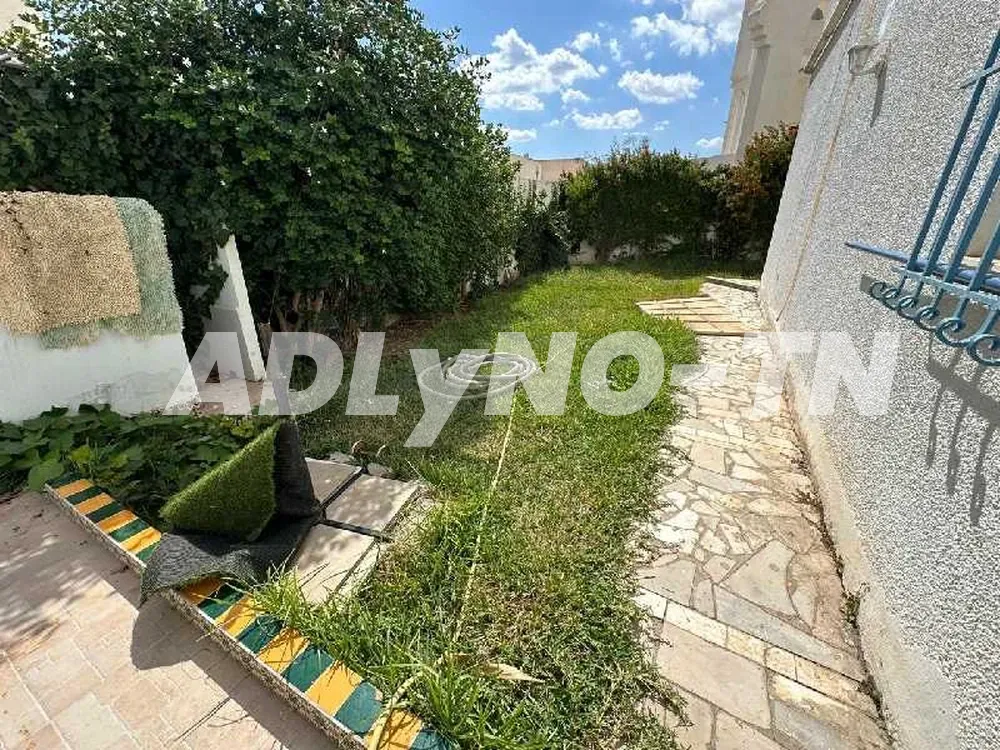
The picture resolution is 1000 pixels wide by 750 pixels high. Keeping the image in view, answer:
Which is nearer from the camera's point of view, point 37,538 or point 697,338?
point 37,538

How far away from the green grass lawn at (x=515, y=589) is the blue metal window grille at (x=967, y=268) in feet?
6.57

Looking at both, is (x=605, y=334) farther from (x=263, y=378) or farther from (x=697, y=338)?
(x=263, y=378)

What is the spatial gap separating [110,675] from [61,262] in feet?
10.9

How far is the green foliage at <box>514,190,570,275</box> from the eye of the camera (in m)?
12.5

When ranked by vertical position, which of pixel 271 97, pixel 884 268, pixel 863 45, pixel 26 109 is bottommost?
pixel 884 268

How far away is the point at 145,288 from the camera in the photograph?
13.8 ft

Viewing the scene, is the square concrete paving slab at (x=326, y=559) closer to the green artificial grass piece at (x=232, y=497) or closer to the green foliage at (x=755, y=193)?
the green artificial grass piece at (x=232, y=497)

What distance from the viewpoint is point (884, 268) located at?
122 inches

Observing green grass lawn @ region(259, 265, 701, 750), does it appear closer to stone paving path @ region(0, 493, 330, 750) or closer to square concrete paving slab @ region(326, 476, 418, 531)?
square concrete paving slab @ region(326, 476, 418, 531)

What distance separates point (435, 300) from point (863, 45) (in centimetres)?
625

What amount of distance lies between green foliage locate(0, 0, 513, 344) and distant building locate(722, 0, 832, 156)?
1626cm

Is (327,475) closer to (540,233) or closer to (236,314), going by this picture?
(236,314)

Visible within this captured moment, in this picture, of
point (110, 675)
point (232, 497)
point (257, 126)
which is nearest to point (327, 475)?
point (232, 497)

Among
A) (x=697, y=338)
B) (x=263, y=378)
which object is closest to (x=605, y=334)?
(x=697, y=338)
